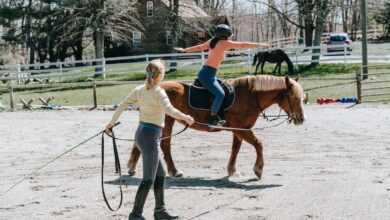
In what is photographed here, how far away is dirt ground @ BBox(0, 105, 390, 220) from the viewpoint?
7242mm

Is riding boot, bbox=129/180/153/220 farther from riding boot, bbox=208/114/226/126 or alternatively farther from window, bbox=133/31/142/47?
window, bbox=133/31/142/47

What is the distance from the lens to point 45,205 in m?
7.72

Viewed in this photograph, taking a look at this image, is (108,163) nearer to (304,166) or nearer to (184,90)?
(184,90)

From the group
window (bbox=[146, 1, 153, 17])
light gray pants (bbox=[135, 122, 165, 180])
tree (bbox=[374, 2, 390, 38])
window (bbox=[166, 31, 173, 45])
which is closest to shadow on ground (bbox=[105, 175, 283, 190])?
light gray pants (bbox=[135, 122, 165, 180])

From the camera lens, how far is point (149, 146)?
20.7ft

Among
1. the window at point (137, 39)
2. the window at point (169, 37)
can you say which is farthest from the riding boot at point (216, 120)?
the window at point (137, 39)

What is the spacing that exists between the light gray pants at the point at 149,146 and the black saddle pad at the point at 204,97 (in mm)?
2829

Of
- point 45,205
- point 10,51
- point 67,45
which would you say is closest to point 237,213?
point 45,205

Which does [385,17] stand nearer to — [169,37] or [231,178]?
[169,37]

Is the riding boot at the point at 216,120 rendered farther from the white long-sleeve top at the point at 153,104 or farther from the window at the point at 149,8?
the window at the point at 149,8

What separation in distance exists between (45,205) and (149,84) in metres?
2.46

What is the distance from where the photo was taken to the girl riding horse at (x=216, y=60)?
28.7ft

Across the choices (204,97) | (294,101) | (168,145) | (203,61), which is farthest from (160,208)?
(203,61)

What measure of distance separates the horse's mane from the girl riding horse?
1.42ft
